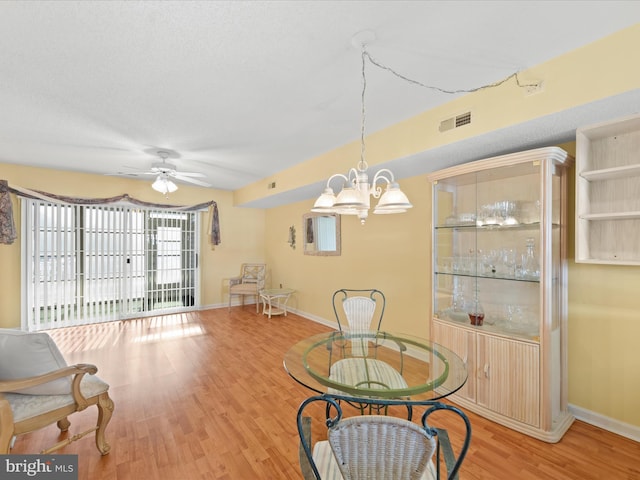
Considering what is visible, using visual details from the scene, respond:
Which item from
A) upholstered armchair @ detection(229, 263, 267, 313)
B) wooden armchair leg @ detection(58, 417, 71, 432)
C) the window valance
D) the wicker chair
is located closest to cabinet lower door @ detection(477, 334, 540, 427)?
the wicker chair

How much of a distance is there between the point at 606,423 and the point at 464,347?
109 cm

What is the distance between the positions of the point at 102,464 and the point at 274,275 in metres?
4.64

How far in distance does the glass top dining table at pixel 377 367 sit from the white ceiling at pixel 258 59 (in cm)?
177

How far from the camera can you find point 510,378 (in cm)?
215

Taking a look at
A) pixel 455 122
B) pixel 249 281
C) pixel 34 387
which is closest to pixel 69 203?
pixel 249 281

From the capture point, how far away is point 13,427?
151cm

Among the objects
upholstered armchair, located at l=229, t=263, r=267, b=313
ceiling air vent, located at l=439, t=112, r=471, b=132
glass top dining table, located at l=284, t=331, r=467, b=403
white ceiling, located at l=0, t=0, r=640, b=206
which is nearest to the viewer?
white ceiling, located at l=0, t=0, r=640, b=206

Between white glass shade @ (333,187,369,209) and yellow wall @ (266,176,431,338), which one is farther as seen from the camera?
yellow wall @ (266,176,431,338)

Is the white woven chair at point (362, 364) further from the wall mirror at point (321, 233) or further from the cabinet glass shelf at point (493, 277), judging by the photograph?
the wall mirror at point (321, 233)

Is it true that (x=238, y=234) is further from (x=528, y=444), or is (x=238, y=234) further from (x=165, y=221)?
(x=528, y=444)

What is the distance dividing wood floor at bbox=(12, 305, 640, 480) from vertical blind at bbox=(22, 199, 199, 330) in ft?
5.35

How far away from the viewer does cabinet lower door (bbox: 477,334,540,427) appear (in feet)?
6.72

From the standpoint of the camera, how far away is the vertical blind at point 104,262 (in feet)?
14.6

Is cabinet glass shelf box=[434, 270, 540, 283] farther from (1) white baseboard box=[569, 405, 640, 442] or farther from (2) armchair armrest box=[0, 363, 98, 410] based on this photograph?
(2) armchair armrest box=[0, 363, 98, 410]
